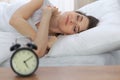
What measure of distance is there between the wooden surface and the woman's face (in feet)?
1.63

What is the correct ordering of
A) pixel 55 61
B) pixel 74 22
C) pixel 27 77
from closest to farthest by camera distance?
pixel 27 77 < pixel 55 61 < pixel 74 22

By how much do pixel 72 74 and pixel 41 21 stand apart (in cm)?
60

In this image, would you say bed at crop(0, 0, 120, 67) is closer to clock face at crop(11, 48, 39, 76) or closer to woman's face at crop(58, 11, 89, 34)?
woman's face at crop(58, 11, 89, 34)

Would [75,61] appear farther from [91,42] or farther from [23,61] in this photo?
[23,61]

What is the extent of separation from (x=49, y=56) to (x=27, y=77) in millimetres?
488

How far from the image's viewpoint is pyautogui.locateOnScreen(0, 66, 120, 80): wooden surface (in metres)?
0.97

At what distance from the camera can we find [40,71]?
3.48 ft

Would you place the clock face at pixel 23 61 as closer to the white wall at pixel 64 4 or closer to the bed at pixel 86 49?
the bed at pixel 86 49

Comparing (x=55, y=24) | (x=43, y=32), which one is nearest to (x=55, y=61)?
(x=43, y=32)

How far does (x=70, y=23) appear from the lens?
61.6 inches

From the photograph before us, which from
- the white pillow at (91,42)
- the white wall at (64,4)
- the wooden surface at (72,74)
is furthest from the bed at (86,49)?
the white wall at (64,4)

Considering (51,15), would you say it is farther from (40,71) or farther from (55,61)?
(40,71)

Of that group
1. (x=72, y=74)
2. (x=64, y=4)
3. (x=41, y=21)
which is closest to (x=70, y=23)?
(x=41, y=21)

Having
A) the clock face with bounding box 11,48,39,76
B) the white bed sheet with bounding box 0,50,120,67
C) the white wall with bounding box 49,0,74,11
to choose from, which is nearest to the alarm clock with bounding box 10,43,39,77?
the clock face with bounding box 11,48,39,76
